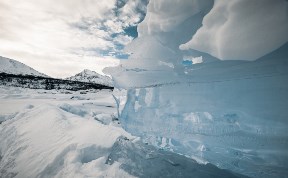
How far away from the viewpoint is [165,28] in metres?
3.54

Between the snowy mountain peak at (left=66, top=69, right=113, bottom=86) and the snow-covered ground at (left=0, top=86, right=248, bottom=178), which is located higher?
the snowy mountain peak at (left=66, top=69, right=113, bottom=86)

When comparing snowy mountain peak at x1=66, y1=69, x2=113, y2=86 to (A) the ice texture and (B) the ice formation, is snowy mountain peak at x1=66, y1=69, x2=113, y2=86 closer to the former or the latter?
(B) the ice formation

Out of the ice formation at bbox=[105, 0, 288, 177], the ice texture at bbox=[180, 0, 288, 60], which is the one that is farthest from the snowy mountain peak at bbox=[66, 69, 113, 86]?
the ice texture at bbox=[180, 0, 288, 60]

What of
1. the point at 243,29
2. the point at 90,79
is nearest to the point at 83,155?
the point at 243,29

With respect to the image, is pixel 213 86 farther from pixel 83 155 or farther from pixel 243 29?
pixel 83 155

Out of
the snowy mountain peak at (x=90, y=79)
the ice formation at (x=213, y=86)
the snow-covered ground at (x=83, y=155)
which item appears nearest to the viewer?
the snow-covered ground at (x=83, y=155)

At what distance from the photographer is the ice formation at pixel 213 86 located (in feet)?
8.61

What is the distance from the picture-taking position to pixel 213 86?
335cm

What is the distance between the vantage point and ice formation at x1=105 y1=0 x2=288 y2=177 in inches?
103

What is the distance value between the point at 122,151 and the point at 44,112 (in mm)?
2318

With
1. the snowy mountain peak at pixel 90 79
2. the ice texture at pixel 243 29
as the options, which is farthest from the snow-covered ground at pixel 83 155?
the snowy mountain peak at pixel 90 79

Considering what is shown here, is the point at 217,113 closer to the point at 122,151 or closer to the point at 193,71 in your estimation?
the point at 193,71

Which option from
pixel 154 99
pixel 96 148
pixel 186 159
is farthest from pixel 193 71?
pixel 96 148

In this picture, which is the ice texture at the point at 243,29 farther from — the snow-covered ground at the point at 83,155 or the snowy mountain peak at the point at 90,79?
the snowy mountain peak at the point at 90,79
